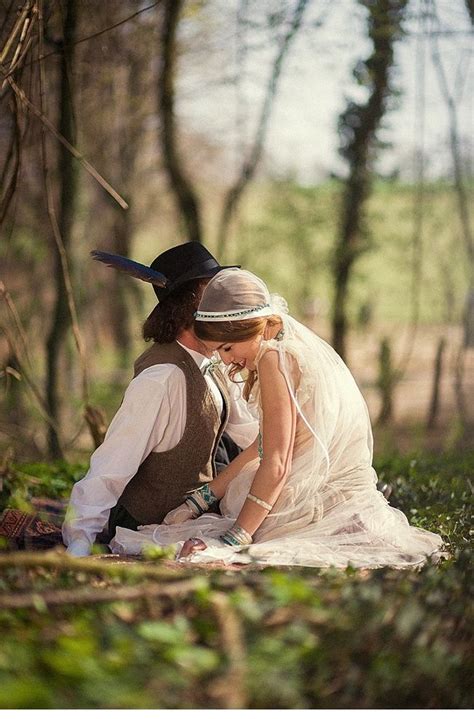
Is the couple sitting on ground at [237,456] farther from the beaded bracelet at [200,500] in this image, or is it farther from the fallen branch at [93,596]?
the fallen branch at [93,596]

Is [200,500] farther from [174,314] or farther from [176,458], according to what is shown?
[174,314]

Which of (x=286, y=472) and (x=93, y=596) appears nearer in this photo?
(x=93, y=596)

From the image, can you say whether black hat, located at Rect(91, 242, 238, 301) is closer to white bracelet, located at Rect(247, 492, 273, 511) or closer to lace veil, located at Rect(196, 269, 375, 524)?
lace veil, located at Rect(196, 269, 375, 524)

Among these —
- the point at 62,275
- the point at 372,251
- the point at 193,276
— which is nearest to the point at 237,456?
the point at 193,276

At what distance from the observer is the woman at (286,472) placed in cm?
364

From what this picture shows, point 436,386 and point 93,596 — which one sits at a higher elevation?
point 93,596

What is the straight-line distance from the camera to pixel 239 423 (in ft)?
14.3

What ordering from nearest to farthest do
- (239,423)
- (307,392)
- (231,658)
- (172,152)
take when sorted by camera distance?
(231,658), (307,392), (239,423), (172,152)

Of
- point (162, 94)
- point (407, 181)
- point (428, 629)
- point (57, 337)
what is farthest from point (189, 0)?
point (428, 629)

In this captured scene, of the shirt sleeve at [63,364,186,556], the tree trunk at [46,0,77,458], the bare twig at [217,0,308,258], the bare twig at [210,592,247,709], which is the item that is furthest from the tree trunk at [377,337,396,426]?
the bare twig at [210,592,247,709]

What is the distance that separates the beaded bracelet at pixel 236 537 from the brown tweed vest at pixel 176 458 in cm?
40

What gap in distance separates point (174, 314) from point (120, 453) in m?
0.59

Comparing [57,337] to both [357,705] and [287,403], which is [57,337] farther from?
[357,705]

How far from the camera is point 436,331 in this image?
14.2 m
